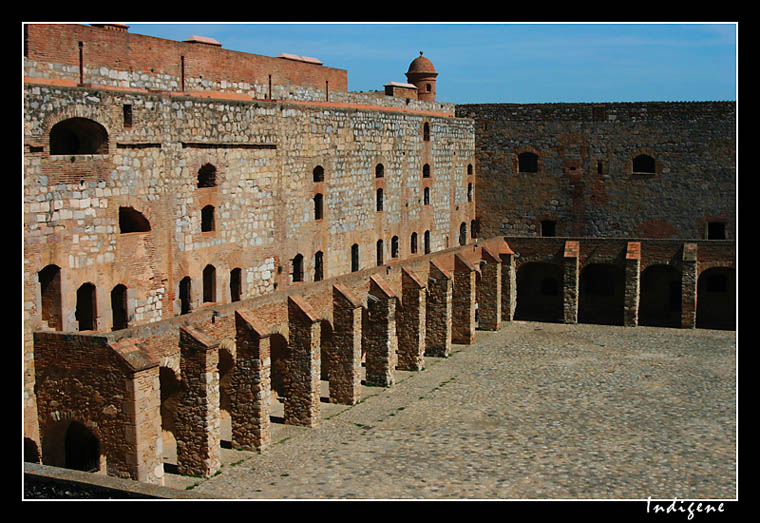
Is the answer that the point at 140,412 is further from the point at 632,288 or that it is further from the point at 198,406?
the point at 632,288

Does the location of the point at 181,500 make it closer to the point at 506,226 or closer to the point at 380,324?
the point at 380,324

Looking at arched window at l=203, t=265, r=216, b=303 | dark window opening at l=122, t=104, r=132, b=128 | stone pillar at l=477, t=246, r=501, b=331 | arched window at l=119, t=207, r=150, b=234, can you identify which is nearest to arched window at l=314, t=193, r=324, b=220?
arched window at l=203, t=265, r=216, b=303

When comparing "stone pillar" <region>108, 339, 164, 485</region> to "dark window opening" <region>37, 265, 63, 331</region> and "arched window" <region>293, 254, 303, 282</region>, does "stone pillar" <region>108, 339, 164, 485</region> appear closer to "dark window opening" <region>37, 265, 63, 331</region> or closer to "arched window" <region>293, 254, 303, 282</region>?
"dark window opening" <region>37, 265, 63, 331</region>

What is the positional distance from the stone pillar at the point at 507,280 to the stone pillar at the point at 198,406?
17885 mm

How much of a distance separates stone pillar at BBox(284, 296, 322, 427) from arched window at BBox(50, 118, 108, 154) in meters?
5.17

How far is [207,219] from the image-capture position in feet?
83.1

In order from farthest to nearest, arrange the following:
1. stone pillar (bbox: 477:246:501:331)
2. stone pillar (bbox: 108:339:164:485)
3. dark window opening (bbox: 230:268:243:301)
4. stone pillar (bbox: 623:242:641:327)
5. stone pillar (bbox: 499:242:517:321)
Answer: stone pillar (bbox: 499:242:517:321) → stone pillar (bbox: 623:242:641:327) → stone pillar (bbox: 477:246:501:331) → dark window opening (bbox: 230:268:243:301) → stone pillar (bbox: 108:339:164:485)

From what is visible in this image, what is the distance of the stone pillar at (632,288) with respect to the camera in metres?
33.6

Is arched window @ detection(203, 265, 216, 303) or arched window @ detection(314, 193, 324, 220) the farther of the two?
arched window @ detection(314, 193, 324, 220)

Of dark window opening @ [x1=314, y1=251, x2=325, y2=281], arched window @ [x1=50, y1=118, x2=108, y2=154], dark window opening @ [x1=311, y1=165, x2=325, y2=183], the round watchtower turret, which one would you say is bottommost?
dark window opening @ [x1=314, y1=251, x2=325, y2=281]

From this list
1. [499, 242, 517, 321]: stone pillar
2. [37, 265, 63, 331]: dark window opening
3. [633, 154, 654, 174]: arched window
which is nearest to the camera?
[37, 265, 63, 331]: dark window opening

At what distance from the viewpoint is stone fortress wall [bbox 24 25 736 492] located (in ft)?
60.6

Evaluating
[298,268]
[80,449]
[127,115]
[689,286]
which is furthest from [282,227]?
[689,286]

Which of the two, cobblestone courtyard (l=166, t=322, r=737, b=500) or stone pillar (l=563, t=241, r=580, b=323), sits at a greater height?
stone pillar (l=563, t=241, r=580, b=323)
